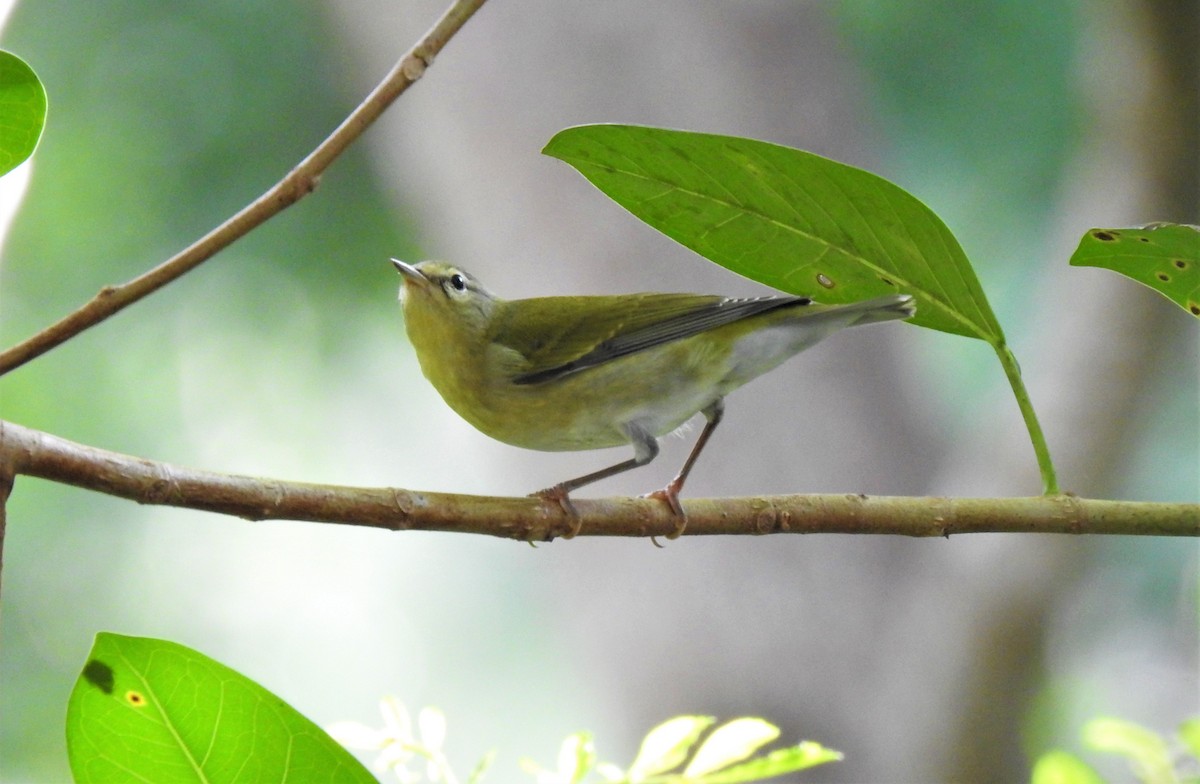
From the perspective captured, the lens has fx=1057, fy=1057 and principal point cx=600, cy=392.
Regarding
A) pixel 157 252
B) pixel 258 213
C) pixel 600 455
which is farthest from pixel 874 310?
pixel 157 252

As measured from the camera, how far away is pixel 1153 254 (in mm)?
1270

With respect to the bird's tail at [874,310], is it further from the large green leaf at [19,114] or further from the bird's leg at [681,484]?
the large green leaf at [19,114]

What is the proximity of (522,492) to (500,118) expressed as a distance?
154 cm

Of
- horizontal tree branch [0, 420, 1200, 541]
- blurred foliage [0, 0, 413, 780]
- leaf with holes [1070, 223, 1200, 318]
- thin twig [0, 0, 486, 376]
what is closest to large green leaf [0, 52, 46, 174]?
thin twig [0, 0, 486, 376]

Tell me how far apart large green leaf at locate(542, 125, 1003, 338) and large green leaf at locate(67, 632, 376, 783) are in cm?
63

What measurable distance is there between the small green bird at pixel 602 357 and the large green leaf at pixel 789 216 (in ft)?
1.42

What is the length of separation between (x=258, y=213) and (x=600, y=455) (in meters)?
2.92

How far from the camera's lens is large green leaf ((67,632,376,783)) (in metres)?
0.80

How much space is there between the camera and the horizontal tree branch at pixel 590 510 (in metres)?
0.86

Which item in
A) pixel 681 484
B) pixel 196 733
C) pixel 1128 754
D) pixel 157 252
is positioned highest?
pixel 157 252

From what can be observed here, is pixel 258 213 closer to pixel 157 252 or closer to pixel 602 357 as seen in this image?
pixel 602 357

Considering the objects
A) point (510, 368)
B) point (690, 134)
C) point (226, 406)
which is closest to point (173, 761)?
point (690, 134)

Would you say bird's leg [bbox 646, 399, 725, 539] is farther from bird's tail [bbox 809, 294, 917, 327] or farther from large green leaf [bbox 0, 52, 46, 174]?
large green leaf [bbox 0, 52, 46, 174]

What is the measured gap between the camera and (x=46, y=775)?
3791 mm
